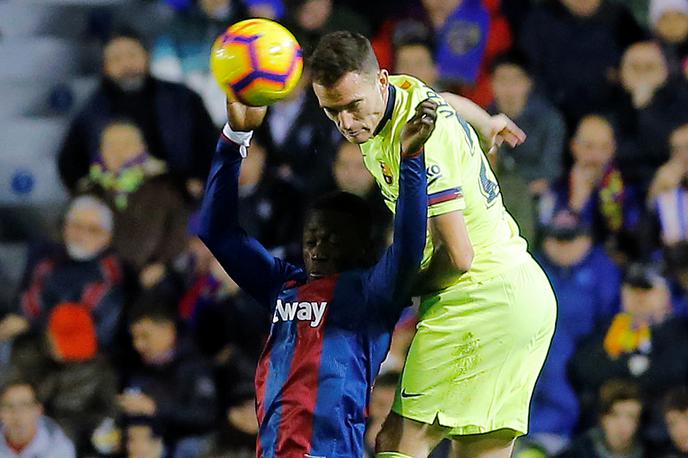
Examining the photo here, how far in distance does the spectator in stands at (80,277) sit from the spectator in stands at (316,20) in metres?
1.57

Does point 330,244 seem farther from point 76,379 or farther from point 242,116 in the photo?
point 76,379

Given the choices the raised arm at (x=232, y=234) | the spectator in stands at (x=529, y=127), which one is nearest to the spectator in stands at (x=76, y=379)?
the spectator in stands at (x=529, y=127)

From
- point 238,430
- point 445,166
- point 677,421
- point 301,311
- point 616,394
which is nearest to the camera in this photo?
point 445,166

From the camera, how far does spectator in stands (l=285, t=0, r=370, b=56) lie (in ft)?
31.4

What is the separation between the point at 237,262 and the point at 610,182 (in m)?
4.05

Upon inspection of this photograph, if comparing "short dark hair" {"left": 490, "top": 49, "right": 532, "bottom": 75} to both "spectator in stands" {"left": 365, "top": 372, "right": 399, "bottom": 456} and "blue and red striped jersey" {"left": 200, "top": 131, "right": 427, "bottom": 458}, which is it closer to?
"spectator in stands" {"left": 365, "top": 372, "right": 399, "bottom": 456}

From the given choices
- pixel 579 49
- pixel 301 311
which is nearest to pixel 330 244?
pixel 301 311

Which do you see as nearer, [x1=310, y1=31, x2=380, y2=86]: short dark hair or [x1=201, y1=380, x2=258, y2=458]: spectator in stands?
[x1=310, y1=31, x2=380, y2=86]: short dark hair

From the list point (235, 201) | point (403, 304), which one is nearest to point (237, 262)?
point (235, 201)

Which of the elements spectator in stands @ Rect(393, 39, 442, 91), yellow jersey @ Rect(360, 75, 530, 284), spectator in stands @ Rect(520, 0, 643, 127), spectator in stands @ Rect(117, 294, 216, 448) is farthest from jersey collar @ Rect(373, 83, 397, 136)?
spectator in stands @ Rect(520, 0, 643, 127)

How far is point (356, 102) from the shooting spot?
509cm

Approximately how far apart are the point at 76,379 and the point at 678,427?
3.17 metres

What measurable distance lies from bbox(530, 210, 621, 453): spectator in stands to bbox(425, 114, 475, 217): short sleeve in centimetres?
350

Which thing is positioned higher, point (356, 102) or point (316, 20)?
point (316, 20)
